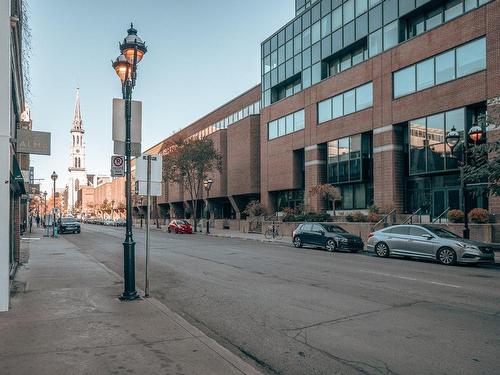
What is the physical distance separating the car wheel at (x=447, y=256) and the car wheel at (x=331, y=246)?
5.98 m

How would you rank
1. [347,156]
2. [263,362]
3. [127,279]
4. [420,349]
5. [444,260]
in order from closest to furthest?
[263,362] → [420,349] → [127,279] → [444,260] → [347,156]

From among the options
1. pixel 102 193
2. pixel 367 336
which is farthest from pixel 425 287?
pixel 102 193

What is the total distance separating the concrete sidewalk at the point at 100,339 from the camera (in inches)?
186

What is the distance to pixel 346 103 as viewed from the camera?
3478 centimetres

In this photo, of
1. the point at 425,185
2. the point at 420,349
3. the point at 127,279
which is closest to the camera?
the point at 420,349

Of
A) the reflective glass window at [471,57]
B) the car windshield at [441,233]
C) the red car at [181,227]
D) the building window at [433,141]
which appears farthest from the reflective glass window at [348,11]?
the red car at [181,227]

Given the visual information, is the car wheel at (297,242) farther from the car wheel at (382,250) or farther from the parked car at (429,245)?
the car wheel at (382,250)

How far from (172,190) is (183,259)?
2264 inches

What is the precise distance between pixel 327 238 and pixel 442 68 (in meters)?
13.3

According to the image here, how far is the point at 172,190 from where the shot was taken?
7356 cm

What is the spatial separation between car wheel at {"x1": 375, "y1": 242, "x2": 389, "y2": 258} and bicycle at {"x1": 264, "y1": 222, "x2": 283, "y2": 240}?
13.3 m

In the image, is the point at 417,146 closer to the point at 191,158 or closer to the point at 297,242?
the point at 297,242

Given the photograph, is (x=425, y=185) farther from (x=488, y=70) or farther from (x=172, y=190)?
(x=172, y=190)

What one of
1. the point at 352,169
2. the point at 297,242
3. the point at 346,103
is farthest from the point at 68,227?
the point at 346,103
